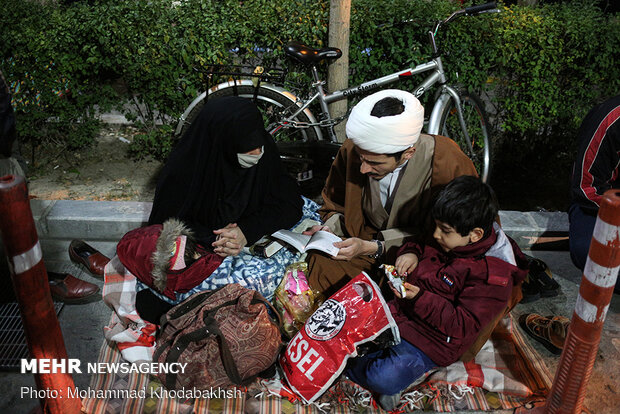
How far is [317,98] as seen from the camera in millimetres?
4578

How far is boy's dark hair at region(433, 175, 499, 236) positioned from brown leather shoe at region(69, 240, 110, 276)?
236 centimetres

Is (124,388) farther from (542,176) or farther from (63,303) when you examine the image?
(542,176)

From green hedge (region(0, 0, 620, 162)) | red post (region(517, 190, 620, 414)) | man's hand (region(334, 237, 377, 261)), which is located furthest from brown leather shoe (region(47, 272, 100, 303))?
red post (region(517, 190, 620, 414))

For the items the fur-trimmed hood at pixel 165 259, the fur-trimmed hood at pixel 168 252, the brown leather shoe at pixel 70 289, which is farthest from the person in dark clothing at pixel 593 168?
the brown leather shoe at pixel 70 289

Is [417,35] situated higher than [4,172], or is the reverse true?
[417,35]

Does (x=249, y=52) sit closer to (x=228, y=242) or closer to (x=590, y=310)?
(x=228, y=242)

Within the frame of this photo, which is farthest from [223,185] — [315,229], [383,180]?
[383,180]

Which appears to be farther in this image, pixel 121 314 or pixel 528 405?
pixel 121 314

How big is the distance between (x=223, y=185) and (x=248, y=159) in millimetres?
281

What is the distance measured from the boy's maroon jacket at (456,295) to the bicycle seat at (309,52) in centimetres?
224

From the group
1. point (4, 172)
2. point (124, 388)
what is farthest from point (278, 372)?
point (4, 172)

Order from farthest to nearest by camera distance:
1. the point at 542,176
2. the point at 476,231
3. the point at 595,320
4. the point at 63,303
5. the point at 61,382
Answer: the point at 542,176 → the point at 63,303 → the point at 476,231 → the point at 61,382 → the point at 595,320

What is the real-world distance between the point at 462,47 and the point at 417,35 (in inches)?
17.3

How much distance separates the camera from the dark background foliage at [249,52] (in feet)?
14.9
